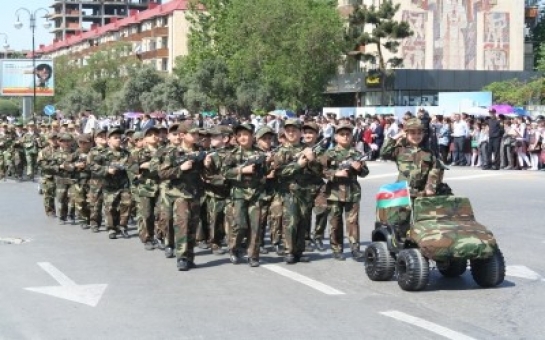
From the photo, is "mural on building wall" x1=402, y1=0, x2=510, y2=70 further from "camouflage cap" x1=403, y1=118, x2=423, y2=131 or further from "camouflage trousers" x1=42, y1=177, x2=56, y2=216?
"camouflage cap" x1=403, y1=118, x2=423, y2=131

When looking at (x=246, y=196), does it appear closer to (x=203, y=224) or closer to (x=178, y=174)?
(x=178, y=174)

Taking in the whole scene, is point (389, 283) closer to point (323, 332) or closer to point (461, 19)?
point (323, 332)

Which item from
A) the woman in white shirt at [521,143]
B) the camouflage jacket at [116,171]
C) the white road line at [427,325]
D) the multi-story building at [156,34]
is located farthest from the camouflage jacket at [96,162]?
the multi-story building at [156,34]

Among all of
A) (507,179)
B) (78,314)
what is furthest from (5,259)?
(507,179)

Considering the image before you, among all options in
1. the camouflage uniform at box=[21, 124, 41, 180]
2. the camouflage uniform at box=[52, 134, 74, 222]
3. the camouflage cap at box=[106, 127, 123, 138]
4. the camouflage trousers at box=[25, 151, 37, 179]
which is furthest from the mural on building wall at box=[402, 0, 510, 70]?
the camouflage cap at box=[106, 127, 123, 138]

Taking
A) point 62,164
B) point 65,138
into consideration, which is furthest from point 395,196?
point 65,138

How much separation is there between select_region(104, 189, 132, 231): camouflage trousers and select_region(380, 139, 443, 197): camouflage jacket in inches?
221

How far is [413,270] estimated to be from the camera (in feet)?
32.8

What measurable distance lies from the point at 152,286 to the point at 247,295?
1.25m

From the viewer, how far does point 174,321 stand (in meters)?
8.87

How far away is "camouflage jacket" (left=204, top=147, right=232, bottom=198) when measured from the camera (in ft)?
41.3

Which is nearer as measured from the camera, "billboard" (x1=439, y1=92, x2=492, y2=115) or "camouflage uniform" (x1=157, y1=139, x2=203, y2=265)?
"camouflage uniform" (x1=157, y1=139, x2=203, y2=265)

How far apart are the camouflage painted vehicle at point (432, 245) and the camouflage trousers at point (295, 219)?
4.71 feet

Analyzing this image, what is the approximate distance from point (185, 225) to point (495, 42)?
209 ft
